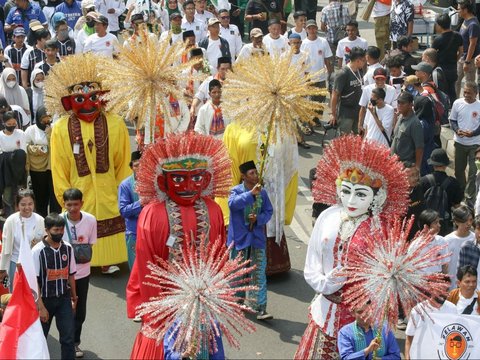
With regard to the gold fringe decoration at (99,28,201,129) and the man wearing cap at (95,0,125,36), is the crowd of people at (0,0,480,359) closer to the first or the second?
the gold fringe decoration at (99,28,201,129)

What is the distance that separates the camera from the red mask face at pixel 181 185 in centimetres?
904

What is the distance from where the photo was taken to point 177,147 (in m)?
9.05

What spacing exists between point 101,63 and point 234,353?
3094 mm

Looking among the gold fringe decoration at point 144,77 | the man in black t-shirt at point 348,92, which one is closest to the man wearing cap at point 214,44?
the man in black t-shirt at point 348,92

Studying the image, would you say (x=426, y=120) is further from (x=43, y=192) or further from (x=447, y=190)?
(x=43, y=192)

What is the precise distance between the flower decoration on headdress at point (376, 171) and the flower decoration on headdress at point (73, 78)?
373 cm

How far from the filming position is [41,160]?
13469 mm

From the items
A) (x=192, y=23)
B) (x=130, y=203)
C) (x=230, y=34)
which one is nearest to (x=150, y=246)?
(x=130, y=203)

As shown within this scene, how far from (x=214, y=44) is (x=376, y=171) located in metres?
8.71

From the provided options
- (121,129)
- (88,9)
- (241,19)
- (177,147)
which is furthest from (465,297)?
(241,19)

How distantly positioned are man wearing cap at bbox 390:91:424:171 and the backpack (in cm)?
100

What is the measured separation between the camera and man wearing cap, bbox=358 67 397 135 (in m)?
14.4

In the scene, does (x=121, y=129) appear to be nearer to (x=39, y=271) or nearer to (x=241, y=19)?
(x=39, y=271)

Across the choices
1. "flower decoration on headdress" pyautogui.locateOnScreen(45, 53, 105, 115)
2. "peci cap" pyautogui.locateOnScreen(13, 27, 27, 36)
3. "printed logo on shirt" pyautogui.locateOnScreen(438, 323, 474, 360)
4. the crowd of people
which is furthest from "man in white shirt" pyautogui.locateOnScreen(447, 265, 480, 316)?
"peci cap" pyautogui.locateOnScreen(13, 27, 27, 36)
